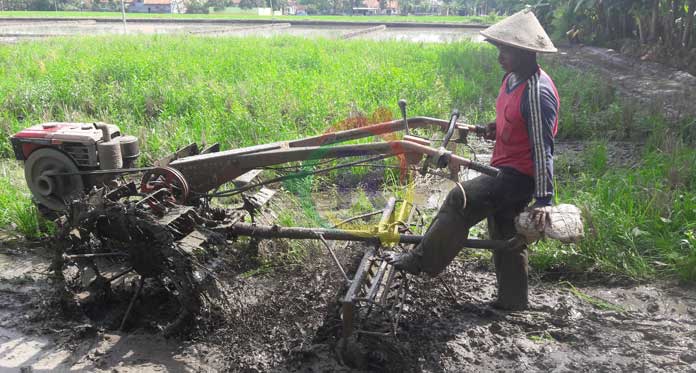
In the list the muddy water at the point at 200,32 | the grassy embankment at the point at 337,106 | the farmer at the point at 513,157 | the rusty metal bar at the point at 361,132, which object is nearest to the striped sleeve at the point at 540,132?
the farmer at the point at 513,157

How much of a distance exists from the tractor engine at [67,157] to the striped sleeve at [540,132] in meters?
2.92

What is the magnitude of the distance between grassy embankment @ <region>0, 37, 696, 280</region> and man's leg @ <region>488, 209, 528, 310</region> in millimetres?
760

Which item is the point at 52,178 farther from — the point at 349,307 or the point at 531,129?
the point at 531,129

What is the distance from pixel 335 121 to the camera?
27.0 ft

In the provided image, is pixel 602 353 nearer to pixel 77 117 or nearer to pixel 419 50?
pixel 77 117

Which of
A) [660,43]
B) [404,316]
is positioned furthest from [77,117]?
[660,43]

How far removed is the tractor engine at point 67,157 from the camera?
431 centimetres

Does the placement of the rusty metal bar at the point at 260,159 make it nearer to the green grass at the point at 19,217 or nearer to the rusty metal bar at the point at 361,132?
the rusty metal bar at the point at 361,132

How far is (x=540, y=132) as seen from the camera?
10.3 ft

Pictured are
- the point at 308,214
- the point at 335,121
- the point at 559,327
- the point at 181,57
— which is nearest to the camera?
the point at 559,327

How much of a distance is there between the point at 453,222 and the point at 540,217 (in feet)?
1.70

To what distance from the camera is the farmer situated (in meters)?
3.18

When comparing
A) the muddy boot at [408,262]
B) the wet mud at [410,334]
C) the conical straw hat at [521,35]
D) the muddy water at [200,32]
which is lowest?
the wet mud at [410,334]

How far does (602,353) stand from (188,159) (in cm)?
290
